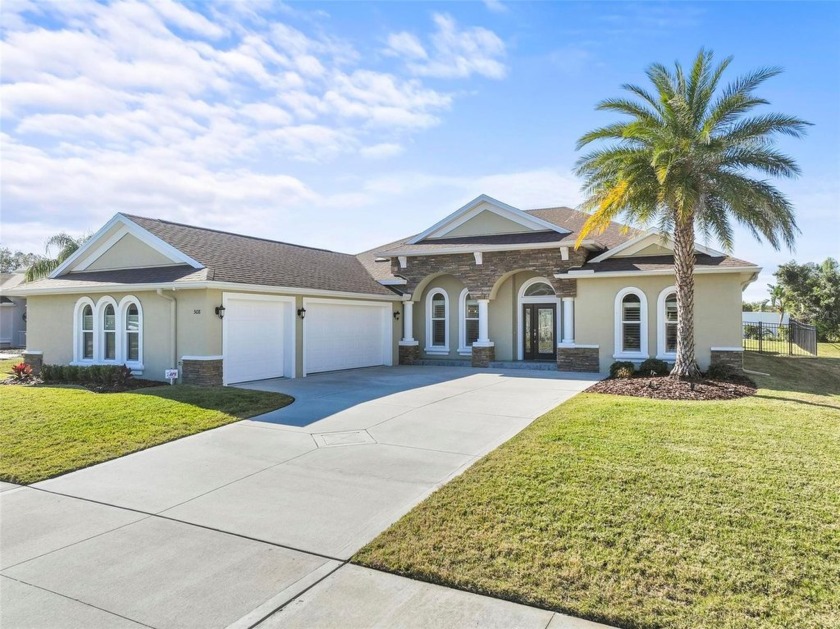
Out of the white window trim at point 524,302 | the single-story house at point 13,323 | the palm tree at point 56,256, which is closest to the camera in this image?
the white window trim at point 524,302

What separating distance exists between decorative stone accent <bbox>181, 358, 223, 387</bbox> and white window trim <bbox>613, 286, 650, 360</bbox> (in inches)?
483

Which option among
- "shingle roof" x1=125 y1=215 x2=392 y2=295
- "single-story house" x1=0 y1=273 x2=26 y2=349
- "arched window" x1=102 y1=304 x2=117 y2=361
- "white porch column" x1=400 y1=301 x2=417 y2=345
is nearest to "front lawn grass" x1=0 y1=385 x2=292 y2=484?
"arched window" x1=102 y1=304 x2=117 y2=361

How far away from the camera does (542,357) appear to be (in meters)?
20.6

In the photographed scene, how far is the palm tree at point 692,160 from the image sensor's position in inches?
490

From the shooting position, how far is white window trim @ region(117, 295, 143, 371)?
49.8ft

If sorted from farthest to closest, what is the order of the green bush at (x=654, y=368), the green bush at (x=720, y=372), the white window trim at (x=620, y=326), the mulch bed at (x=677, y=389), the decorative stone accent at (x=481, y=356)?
the decorative stone accent at (x=481, y=356) → the white window trim at (x=620, y=326) → the green bush at (x=654, y=368) → the green bush at (x=720, y=372) → the mulch bed at (x=677, y=389)

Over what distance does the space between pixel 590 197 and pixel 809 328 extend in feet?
57.1

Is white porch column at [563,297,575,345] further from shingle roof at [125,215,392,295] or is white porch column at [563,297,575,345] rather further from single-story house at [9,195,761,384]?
shingle roof at [125,215,392,295]

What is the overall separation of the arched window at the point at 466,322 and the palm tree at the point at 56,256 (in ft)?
60.2

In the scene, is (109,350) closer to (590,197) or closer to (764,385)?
(590,197)

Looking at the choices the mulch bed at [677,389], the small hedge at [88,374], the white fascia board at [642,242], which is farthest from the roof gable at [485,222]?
the small hedge at [88,374]

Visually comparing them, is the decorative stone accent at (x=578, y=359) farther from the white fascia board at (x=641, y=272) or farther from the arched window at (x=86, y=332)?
the arched window at (x=86, y=332)

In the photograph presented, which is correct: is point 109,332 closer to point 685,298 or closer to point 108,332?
point 108,332

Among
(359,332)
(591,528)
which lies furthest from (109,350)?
(591,528)
